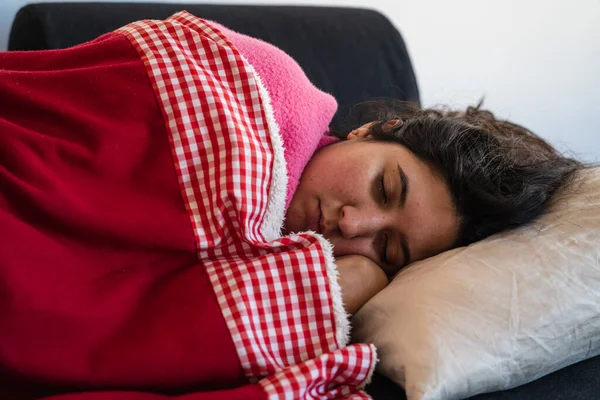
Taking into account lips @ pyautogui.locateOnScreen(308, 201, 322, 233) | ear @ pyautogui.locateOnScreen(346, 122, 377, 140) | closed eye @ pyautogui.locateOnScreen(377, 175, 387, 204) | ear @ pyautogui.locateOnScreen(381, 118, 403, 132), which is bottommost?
lips @ pyautogui.locateOnScreen(308, 201, 322, 233)

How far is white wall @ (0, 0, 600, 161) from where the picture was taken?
2.09 meters

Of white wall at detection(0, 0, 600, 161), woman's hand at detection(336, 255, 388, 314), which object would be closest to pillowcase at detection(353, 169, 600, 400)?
woman's hand at detection(336, 255, 388, 314)

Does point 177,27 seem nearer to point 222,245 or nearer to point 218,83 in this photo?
point 218,83

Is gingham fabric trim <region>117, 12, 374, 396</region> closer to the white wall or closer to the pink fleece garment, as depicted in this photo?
the pink fleece garment

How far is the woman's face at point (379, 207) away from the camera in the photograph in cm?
98

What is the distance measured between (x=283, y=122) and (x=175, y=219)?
0.26 m

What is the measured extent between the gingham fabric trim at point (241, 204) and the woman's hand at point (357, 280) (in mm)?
100

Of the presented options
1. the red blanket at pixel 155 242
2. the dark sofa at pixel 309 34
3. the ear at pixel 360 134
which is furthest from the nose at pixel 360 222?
the dark sofa at pixel 309 34

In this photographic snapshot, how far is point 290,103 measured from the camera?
101 cm

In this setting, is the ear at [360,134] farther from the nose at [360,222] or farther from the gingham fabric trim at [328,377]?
the gingham fabric trim at [328,377]

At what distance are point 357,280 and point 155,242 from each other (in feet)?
1.01

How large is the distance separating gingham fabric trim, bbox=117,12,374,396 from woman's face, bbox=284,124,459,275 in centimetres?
9

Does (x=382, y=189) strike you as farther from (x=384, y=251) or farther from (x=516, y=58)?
(x=516, y=58)

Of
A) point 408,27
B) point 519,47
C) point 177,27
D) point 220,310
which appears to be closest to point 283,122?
point 177,27
